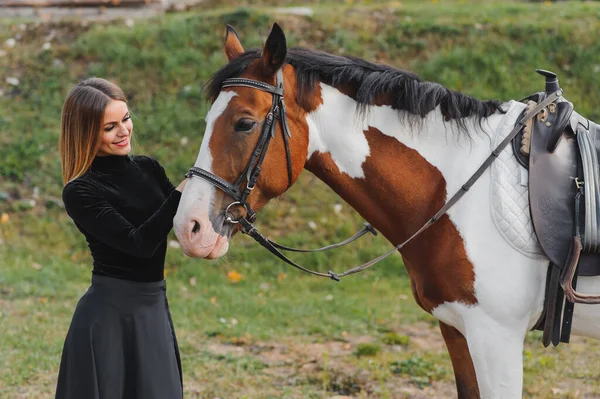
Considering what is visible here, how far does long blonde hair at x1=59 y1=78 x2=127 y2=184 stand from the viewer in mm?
2596

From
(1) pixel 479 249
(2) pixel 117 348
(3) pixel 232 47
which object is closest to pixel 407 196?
(1) pixel 479 249

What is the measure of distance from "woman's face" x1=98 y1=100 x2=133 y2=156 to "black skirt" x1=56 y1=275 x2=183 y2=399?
484 mm

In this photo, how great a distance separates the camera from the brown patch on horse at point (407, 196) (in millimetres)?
2680

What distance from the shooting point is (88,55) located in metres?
8.63

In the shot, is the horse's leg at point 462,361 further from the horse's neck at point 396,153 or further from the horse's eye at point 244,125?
the horse's eye at point 244,125

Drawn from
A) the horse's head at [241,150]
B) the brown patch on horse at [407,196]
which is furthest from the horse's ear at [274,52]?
the brown patch on horse at [407,196]

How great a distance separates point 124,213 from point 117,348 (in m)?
0.50

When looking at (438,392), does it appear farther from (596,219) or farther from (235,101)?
(235,101)

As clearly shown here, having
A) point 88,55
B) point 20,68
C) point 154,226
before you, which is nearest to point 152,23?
point 88,55

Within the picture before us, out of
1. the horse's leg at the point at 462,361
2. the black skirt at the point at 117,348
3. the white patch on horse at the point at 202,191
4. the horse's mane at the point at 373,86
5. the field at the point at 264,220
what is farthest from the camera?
the field at the point at 264,220

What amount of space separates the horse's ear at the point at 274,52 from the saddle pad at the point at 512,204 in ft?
2.93

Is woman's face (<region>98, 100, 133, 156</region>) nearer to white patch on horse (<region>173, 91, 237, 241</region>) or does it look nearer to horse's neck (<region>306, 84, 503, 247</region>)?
white patch on horse (<region>173, 91, 237, 241</region>)

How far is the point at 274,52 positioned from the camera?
2.54 m

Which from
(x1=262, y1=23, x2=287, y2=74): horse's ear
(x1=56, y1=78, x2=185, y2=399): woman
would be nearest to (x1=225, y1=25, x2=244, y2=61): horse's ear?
(x1=262, y1=23, x2=287, y2=74): horse's ear
